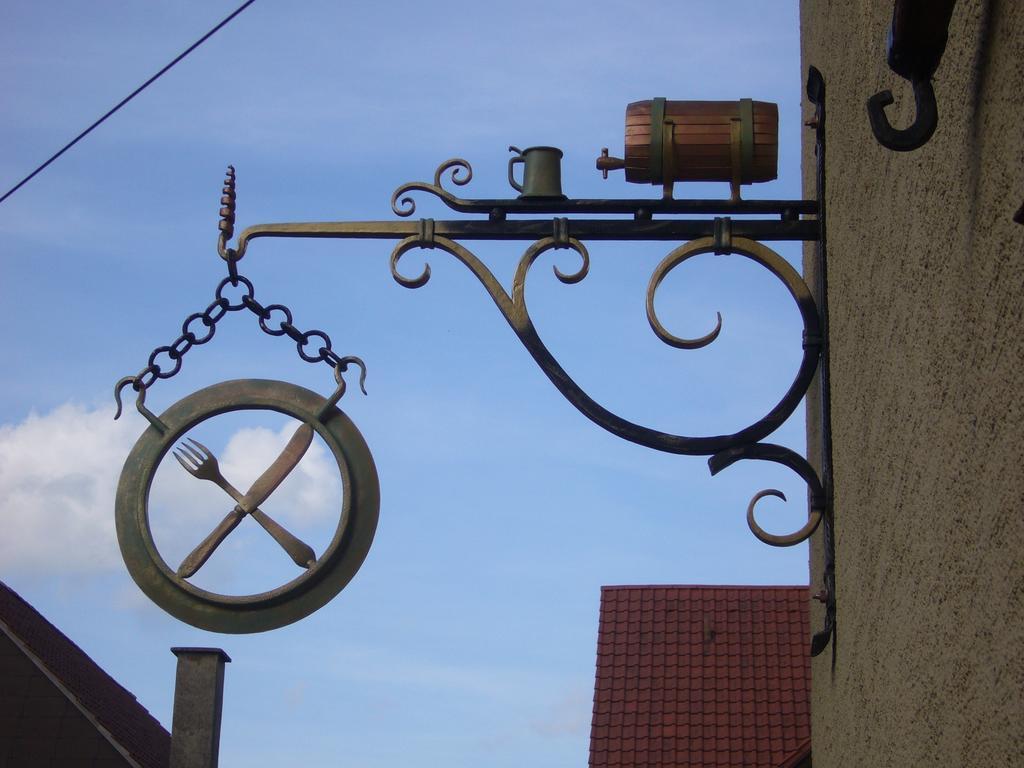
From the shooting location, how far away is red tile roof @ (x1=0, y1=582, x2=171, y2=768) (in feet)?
57.7

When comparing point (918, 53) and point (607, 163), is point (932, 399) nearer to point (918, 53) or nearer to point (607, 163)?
point (918, 53)

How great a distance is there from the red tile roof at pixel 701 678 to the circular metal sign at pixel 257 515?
8.12m

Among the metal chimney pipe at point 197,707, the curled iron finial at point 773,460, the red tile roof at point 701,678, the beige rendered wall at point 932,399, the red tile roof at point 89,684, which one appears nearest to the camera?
the beige rendered wall at point 932,399

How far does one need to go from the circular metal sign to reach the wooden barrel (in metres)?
1.08

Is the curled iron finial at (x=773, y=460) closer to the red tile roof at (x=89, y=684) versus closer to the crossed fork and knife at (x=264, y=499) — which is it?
the crossed fork and knife at (x=264, y=499)

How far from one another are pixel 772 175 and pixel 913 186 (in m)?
1.20

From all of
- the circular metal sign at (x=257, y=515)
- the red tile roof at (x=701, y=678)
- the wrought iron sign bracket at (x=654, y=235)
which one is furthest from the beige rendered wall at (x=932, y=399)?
the red tile roof at (x=701, y=678)

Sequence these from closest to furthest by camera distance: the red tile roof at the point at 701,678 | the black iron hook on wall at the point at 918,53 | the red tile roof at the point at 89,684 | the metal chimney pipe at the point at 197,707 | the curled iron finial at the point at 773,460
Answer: the black iron hook on wall at the point at 918,53 < the curled iron finial at the point at 773,460 < the metal chimney pipe at the point at 197,707 < the red tile roof at the point at 701,678 < the red tile roof at the point at 89,684

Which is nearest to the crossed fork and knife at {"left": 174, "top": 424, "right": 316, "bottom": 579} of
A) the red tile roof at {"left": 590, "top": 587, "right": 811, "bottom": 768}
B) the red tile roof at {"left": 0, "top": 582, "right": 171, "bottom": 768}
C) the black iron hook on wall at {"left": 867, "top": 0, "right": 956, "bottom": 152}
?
the black iron hook on wall at {"left": 867, "top": 0, "right": 956, "bottom": 152}

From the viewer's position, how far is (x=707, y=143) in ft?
13.1

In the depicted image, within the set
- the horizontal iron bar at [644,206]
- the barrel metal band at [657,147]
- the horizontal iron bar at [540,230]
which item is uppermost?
the barrel metal band at [657,147]

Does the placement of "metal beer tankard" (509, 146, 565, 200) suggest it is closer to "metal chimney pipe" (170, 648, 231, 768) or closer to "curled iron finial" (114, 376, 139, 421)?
"curled iron finial" (114, 376, 139, 421)

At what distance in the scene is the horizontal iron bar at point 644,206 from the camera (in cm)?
393

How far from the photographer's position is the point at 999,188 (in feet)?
7.11
